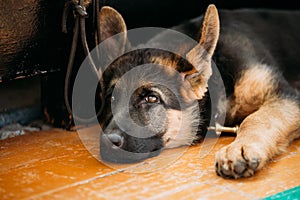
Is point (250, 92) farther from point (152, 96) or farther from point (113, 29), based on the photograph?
point (113, 29)

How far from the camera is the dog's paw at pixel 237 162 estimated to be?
8.80 feet

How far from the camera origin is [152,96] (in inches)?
123

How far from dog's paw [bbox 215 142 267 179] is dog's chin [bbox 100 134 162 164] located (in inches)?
20.3

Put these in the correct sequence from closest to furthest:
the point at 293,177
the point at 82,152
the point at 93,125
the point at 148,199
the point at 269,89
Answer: the point at 148,199 → the point at 293,177 → the point at 82,152 → the point at 269,89 → the point at 93,125

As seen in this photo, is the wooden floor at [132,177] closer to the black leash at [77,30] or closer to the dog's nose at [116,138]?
the dog's nose at [116,138]

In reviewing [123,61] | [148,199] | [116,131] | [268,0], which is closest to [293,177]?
[148,199]

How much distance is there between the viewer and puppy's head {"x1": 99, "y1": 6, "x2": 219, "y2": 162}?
2.95 metres

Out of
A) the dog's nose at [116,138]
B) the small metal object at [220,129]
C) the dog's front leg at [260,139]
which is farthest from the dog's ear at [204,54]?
the dog's nose at [116,138]

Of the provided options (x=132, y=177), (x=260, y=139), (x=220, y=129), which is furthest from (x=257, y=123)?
(x=132, y=177)

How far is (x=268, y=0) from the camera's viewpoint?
5062 mm

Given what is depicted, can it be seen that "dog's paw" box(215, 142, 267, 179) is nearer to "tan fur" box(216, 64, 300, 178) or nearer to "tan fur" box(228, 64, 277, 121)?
"tan fur" box(216, 64, 300, 178)

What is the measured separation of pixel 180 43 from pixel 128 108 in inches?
27.4

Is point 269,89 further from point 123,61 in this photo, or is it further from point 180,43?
point 123,61

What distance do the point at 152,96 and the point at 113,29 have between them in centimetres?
61
